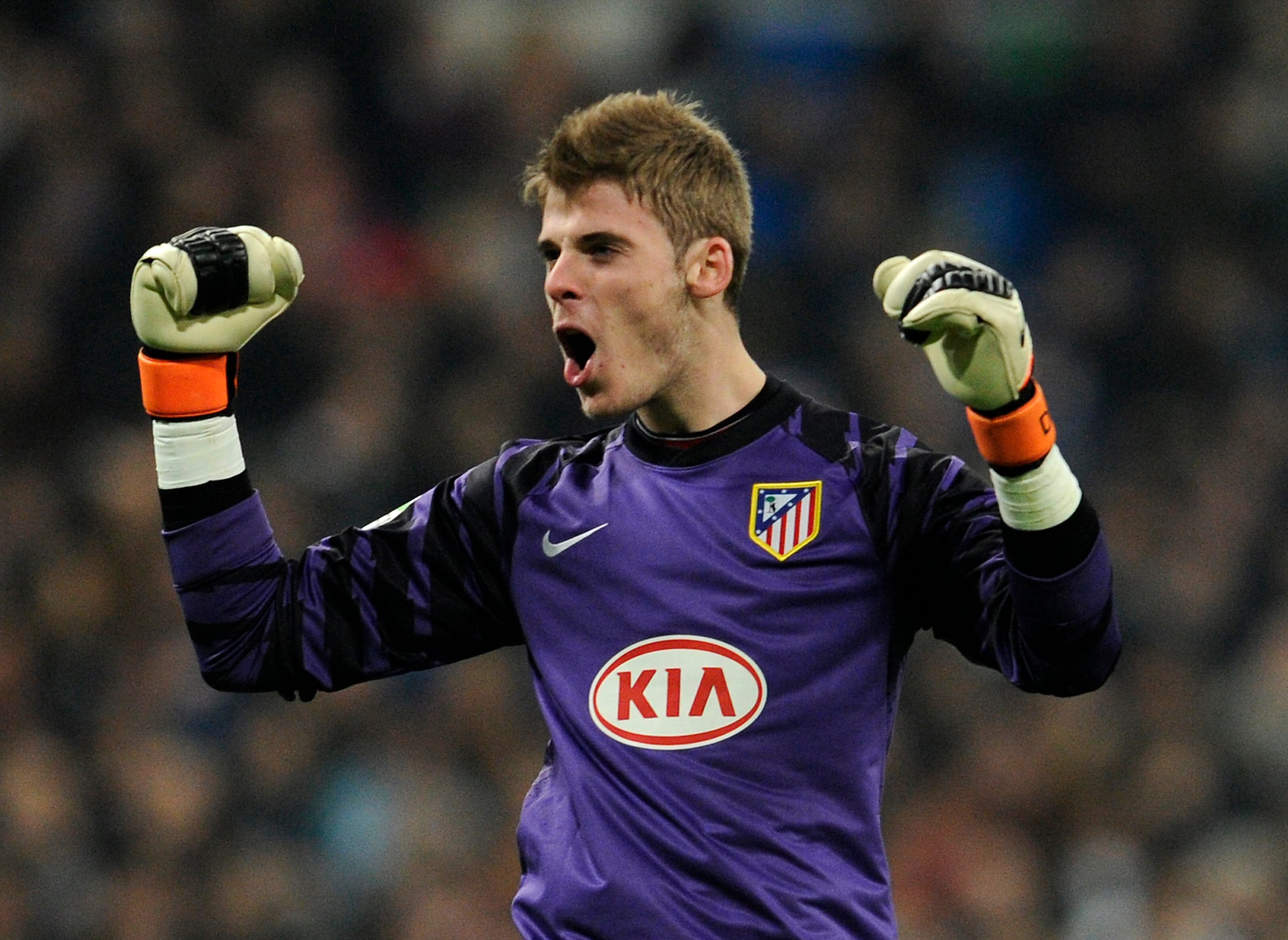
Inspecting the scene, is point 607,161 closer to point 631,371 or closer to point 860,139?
point 631,371

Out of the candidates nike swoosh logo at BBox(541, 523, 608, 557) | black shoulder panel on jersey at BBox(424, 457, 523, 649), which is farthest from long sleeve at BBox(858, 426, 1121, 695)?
black shoulder panel on jersey at BBox(424, 457, 523, 649)

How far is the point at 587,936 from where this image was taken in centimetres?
278

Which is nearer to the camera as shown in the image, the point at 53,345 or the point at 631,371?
the point at 631,371

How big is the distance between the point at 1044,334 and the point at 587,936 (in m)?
5.53

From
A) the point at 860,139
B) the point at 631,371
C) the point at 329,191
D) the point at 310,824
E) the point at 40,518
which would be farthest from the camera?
the point at 860,139

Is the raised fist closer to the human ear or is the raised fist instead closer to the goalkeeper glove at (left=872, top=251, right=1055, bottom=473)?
the human ear

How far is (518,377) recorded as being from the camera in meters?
7.14

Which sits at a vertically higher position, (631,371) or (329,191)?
(631,371)

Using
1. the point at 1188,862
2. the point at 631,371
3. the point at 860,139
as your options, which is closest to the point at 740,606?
the point at 631,371

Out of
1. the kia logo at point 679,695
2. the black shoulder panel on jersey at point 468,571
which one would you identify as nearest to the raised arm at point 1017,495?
the kia logo at point 679,695

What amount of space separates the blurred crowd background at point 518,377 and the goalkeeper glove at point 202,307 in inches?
130

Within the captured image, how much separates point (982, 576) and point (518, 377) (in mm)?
4494

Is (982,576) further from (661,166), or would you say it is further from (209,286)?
(209,286)

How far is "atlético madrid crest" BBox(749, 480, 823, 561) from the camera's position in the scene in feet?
9.49
